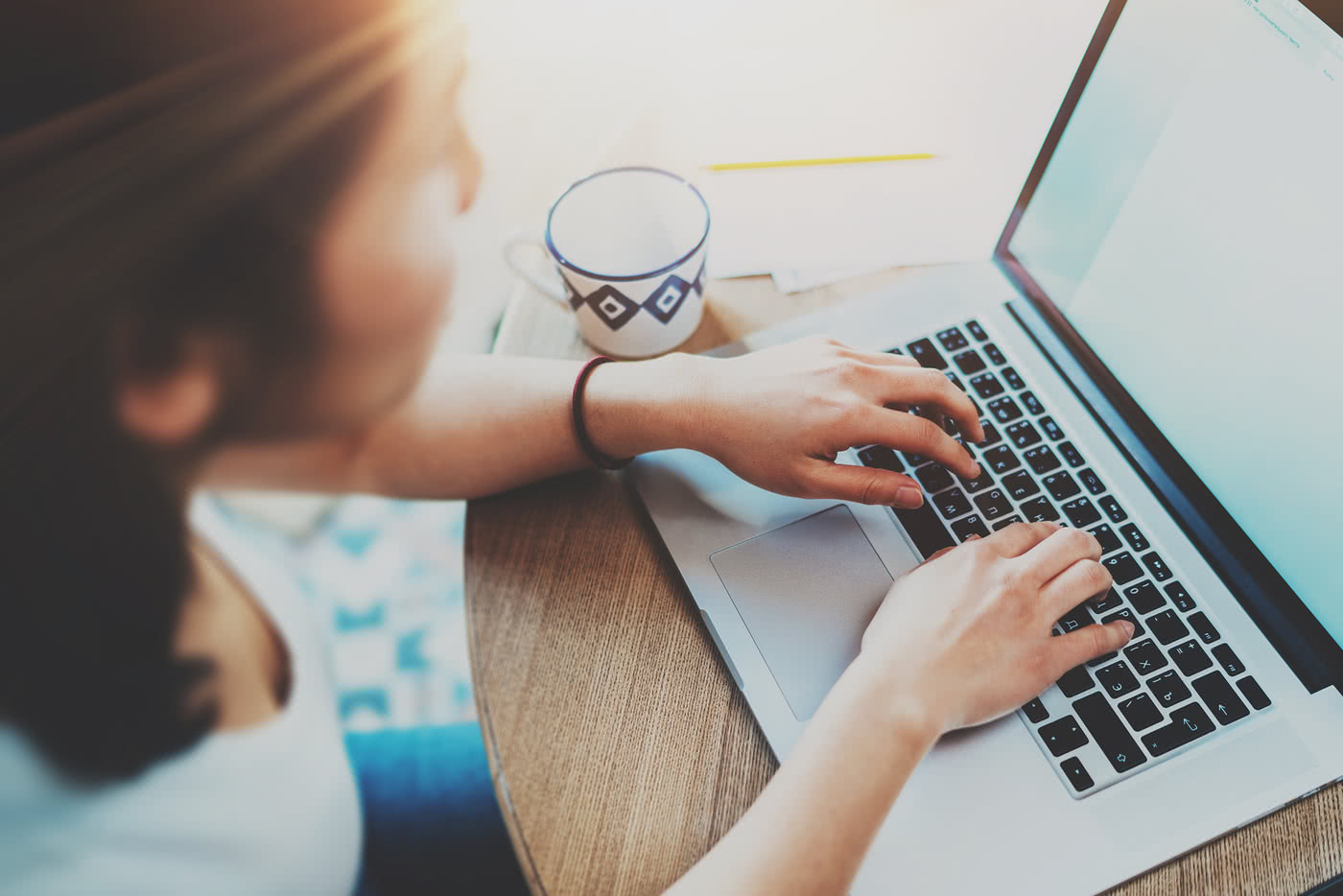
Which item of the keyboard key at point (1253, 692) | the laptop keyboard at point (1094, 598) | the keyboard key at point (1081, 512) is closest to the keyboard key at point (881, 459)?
the laptop keyboard at point (1094, 598)

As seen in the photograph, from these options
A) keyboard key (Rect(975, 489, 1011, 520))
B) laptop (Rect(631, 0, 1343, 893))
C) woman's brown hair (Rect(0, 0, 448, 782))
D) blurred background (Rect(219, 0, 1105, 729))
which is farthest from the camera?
blurred background (Rect(219, 0, 1105, 729))

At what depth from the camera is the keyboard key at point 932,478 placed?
19.5 inches

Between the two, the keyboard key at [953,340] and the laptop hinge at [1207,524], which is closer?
Answer: the laptop hinge at [1207,524]

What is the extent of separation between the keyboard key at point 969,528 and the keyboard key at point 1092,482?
0.24 feet

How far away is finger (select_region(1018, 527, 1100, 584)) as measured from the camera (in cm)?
43

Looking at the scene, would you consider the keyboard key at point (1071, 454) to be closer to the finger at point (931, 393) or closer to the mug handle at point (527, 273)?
the finger at point (931, 393)

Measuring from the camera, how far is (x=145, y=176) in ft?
1.01

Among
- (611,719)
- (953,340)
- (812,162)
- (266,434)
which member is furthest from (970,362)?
(266,434)

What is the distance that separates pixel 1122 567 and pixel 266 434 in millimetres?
509

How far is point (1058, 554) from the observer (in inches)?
17.2

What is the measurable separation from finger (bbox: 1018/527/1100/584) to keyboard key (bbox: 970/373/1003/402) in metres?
0.11

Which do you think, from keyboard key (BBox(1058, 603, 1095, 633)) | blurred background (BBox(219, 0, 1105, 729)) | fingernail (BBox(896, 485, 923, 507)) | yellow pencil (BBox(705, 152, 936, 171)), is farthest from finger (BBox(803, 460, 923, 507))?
yellow pencil (BBox(705, 152, 936, 171))

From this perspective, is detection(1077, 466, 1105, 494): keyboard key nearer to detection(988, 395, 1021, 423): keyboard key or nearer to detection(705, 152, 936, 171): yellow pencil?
detection(988, 395, 1021, 423): keyboard key

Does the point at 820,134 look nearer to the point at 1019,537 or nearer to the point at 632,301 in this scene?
the point at 632,301
